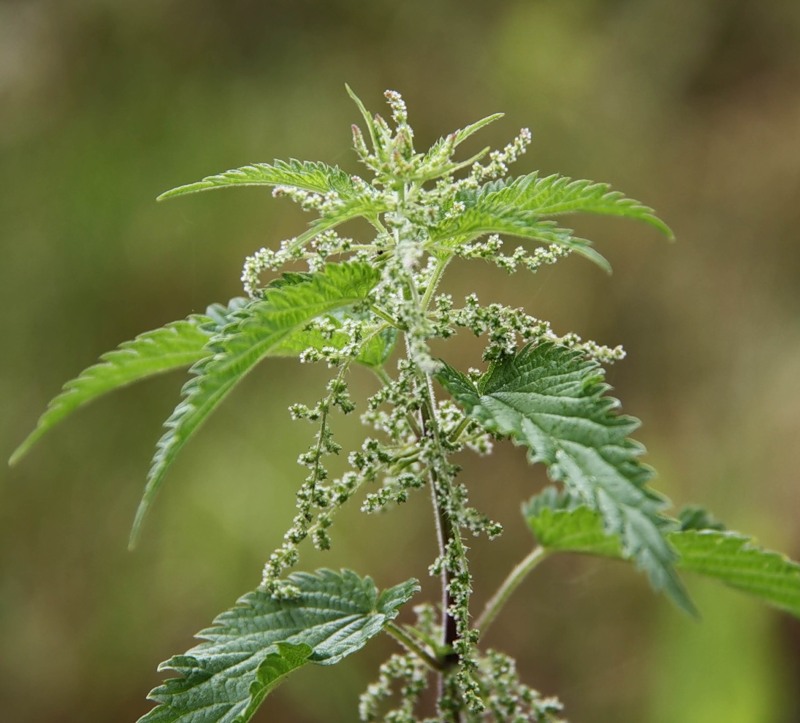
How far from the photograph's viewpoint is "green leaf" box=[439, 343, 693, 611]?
1039 mm

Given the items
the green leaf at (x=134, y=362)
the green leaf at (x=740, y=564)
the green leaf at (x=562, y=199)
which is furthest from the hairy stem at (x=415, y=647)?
the green leaf at (x=562, y=199)

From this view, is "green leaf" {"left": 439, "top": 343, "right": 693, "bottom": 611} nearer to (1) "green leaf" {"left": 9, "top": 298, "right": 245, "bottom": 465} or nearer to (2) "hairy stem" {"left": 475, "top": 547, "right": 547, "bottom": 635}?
(1) "green leaf" {"left": 9, "top": 298, "right": 245, "bottom": 465}

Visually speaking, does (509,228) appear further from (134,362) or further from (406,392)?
(134,362)

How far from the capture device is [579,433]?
1.20 metres

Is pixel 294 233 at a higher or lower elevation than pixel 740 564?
higher

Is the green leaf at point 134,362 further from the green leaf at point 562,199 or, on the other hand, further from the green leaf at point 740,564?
the green leaf at point 740,564

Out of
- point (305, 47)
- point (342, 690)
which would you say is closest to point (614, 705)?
point (342, 690)

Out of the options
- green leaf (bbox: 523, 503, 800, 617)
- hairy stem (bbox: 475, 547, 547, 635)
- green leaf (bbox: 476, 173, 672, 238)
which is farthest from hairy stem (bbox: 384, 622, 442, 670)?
green leaf (bbox: 476, 173, 672, 238)

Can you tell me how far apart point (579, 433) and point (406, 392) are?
0.31 meters

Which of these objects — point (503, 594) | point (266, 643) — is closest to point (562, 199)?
point (503, 594)

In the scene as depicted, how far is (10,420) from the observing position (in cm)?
475

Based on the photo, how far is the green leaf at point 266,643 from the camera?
137 centimetres

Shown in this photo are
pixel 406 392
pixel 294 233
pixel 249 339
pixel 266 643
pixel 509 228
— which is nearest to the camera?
pixel 249 339

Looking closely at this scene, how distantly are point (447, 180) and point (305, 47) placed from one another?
14.0 ft
